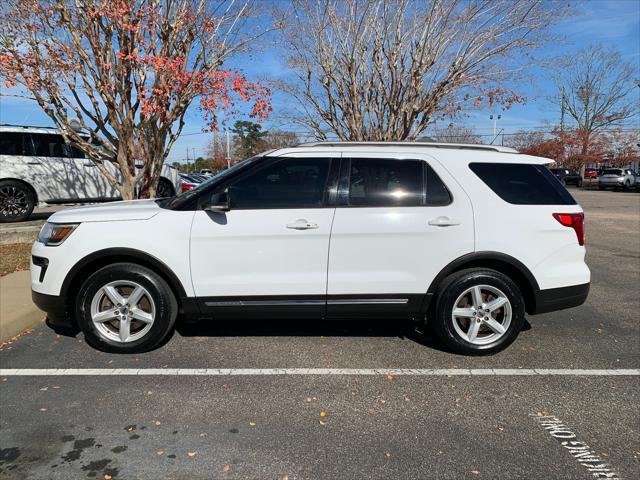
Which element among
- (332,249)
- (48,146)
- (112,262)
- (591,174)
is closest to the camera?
(332,249)

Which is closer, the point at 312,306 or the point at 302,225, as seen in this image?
the point at 302,225

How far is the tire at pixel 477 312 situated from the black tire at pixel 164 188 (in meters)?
9.66

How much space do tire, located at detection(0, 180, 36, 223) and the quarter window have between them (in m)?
7.94

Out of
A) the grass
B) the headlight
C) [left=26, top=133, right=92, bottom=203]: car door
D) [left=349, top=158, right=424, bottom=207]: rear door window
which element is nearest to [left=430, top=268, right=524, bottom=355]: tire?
[left=349, top=158, right=424, bottom=207]: rear door window

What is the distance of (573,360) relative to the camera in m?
3.97

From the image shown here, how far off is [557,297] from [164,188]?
1043 cm

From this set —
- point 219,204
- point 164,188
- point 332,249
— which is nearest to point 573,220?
point 332,249

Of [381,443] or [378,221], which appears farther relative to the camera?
[378,221]

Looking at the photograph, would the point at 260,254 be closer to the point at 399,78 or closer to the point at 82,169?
the point at 82,169

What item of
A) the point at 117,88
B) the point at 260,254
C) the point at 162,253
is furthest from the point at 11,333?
the point at 117,88

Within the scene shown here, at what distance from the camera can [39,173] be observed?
9.78 meters

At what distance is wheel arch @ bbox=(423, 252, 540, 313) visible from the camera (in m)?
3.89

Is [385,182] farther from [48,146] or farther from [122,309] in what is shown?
[48,146]

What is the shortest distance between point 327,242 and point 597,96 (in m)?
58.6
